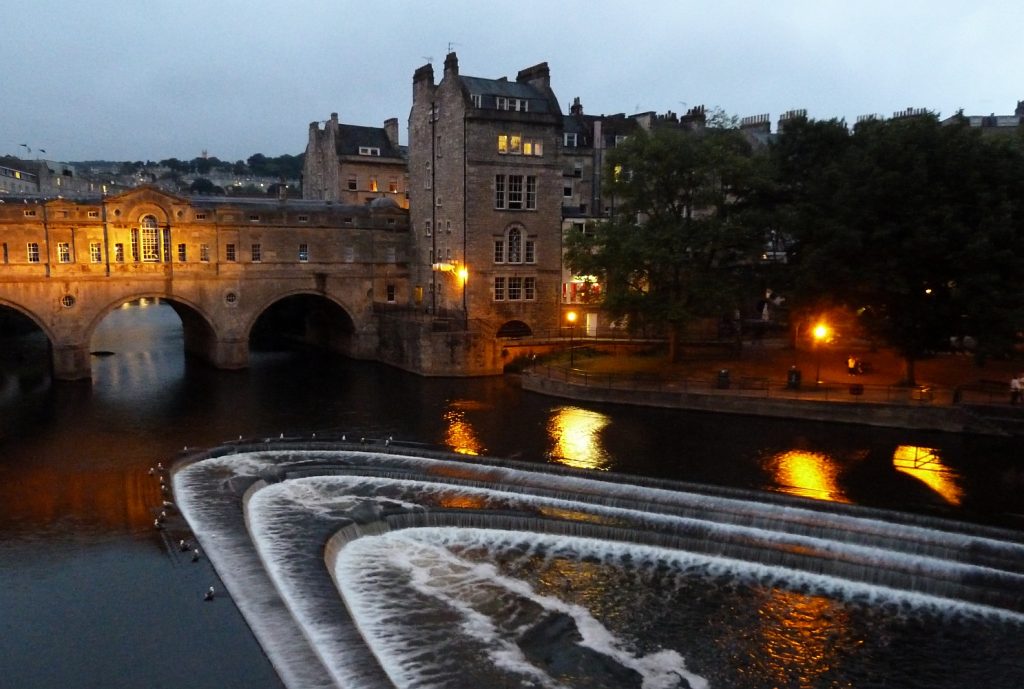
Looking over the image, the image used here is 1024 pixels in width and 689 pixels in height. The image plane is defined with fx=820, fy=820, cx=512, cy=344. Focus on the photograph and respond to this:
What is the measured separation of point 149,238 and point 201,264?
10.7 ft

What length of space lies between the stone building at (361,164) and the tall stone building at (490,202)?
15767mm

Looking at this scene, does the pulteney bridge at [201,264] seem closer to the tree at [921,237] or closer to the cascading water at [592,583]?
the cascading water at [592,583]

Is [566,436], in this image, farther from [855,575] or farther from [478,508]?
[855,575]

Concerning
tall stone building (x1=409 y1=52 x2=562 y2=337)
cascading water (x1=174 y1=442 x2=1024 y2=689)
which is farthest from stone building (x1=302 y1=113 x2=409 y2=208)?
cascading water (x1=174 y1=442 x2=1024 y2=689)

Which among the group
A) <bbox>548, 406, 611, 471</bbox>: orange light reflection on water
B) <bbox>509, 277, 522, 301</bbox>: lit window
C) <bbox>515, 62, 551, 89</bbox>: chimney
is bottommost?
<bbox>548, 406, 611, 471</bbox>: orange light reflection on water

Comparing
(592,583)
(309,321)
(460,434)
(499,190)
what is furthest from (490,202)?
(592,583)

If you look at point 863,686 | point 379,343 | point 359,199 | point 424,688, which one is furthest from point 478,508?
point 359,199

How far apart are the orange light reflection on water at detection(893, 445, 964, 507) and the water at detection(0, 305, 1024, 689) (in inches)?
4.4

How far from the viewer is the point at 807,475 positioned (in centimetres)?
2884

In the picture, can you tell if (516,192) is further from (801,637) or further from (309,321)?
(801,637)

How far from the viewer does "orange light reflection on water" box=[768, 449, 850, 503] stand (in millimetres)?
26594

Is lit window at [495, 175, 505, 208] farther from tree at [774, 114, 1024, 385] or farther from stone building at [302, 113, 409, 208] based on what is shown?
tree at [774, 114, 1024, 385]

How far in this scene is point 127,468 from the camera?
29422 mm

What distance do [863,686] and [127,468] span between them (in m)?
24.6
